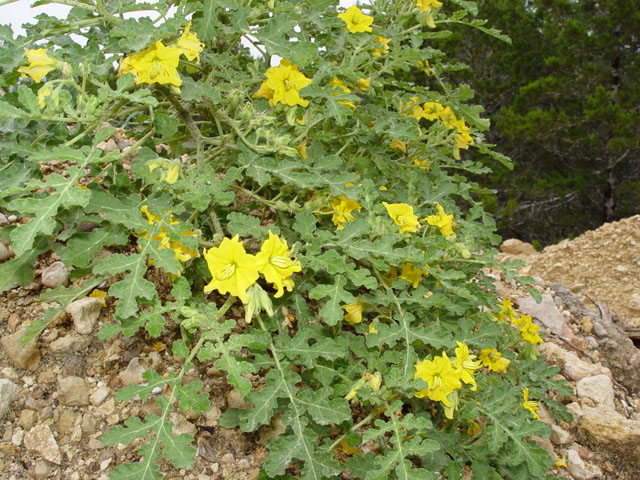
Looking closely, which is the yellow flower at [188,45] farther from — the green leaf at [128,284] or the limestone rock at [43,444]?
the limestone rock at [43,444]

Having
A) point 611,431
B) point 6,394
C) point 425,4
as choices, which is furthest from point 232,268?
point 611,431

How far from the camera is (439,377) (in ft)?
5.16

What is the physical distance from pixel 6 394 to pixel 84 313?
→ 318 millimetres

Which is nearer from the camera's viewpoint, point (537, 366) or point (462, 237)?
point (462, 237)

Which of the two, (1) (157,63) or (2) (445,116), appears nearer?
(1) (157,63)

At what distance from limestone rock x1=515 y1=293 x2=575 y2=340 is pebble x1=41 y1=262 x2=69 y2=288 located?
2.43m

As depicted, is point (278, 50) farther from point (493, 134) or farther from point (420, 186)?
point (493, 134)

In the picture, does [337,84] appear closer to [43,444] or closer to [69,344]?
[69,344]

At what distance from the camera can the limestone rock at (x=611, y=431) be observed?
2.14 meters

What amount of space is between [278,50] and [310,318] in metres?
0.81

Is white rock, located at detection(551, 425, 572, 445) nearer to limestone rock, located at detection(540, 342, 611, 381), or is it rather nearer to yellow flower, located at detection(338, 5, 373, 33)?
limestone rock, located at detection(540, 342, 611, 381)

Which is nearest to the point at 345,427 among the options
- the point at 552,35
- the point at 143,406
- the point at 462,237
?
the point at 143,406

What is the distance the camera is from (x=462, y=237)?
6.29ft

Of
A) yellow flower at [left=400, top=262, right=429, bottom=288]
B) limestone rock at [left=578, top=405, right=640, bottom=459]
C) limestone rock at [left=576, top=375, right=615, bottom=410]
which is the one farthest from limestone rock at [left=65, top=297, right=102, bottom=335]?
limestone rock at [left=576, top=375, right=615, bottom=410]
